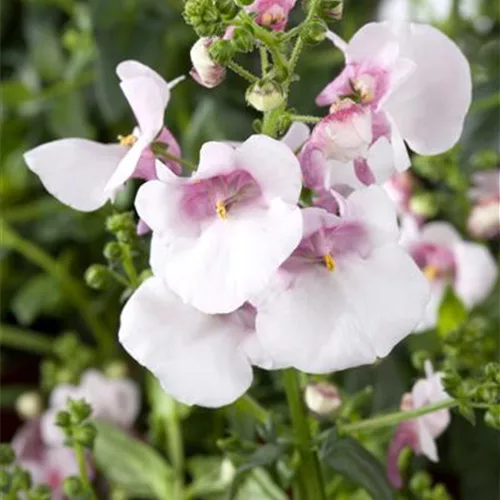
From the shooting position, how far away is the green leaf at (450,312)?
73 cm

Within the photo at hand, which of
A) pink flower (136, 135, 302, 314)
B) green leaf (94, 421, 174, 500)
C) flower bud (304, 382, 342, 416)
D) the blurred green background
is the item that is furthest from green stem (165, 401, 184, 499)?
pink flower (136, 135, 302, 314)

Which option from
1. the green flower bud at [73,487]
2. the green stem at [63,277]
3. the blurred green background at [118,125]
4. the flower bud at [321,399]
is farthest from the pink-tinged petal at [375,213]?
the green stem at [63,277]

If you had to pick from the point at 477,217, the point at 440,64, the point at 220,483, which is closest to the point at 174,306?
the point at 440,64

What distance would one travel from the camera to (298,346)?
17.5 inches

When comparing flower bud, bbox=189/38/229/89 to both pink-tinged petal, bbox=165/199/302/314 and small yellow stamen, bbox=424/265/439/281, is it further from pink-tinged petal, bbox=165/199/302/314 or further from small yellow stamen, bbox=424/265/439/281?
small yellow stamen, bbox=424/265/439/281

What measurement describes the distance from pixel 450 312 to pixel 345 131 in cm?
32

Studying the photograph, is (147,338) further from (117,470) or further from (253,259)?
(117,470)

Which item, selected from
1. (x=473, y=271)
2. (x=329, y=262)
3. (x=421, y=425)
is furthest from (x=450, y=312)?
(x=329, y=262)

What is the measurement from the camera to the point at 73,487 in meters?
0.57

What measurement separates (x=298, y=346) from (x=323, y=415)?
11cm

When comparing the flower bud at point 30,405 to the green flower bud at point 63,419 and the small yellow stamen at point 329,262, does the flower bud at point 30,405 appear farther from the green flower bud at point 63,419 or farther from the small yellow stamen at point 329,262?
the small yellow stamen at point 329,262

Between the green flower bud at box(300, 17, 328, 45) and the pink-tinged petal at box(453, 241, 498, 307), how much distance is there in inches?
13.7

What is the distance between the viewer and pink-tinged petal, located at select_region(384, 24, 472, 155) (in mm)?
Result: 458

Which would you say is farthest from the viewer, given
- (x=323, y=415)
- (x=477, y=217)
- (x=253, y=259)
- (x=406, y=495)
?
(x=477, y=217)
